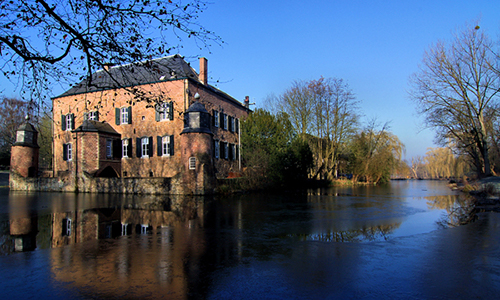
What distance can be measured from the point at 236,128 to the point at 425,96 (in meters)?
18.0

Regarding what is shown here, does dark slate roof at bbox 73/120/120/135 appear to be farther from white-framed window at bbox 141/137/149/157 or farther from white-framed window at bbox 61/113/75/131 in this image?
white-framed window at bbox 61/113/75/131

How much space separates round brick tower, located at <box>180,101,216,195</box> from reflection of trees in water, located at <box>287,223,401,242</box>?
44.5 ft

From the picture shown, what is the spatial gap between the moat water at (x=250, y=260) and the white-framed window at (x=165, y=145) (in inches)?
712

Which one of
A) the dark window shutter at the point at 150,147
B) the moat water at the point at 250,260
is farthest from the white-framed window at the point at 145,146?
the moat water at the point at 250,260

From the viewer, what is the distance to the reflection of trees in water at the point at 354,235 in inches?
284

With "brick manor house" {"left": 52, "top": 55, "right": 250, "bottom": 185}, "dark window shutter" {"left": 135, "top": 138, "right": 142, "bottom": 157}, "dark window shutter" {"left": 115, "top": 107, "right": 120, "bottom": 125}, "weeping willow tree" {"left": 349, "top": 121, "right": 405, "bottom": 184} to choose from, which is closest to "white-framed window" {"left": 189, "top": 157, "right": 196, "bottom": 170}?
"brick manor house" {"left": 52, "top": 55, "right": 250, "bottom": 185}

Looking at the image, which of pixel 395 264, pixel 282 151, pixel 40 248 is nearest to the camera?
pixel 395 264

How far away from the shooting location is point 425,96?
24.5 metres

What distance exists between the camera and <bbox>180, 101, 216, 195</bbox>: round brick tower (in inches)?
827

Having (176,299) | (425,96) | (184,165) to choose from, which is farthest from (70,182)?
(425,96)

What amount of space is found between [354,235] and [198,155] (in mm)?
15071

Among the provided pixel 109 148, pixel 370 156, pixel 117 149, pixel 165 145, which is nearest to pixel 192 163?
pixel 165 145

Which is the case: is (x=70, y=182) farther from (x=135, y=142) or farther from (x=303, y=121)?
(x=303, y=121)

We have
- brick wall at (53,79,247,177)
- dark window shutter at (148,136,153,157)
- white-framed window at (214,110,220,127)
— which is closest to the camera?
brick wall at (53,79,247,177)
